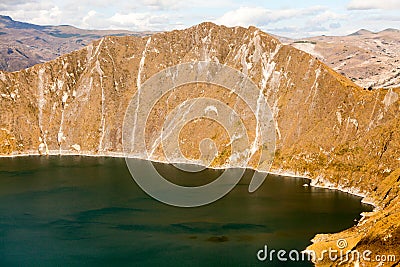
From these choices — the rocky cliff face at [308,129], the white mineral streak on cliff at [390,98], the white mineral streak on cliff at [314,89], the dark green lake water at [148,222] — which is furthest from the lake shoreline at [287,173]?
the white mineral streak on cliff at [390,98]

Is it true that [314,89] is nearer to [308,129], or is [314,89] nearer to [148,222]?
[308,129]

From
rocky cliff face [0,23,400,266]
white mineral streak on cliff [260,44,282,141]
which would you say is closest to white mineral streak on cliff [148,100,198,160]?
rocky cliff face [0,23,400,266]

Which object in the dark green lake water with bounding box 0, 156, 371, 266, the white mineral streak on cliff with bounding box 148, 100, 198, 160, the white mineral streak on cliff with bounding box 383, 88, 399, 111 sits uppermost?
the white mineral streak on cliff with bounding box 383, 88, 399, 111

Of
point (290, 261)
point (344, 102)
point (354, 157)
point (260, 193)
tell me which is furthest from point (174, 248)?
point (344, 102)

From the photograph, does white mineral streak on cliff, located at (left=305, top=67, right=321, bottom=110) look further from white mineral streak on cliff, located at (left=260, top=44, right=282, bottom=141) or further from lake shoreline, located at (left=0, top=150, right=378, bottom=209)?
lake shoreline, located at (left=0, top=150, right=378, bottom=209)

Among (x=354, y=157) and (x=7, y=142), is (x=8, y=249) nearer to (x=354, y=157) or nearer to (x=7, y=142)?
(x=354, y=157)

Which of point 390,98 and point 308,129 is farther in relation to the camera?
point 308,129

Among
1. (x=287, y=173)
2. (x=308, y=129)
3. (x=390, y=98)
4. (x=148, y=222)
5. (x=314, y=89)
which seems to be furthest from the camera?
(x=314, y=89)

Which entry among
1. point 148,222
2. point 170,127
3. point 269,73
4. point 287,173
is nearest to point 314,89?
point 269,73
